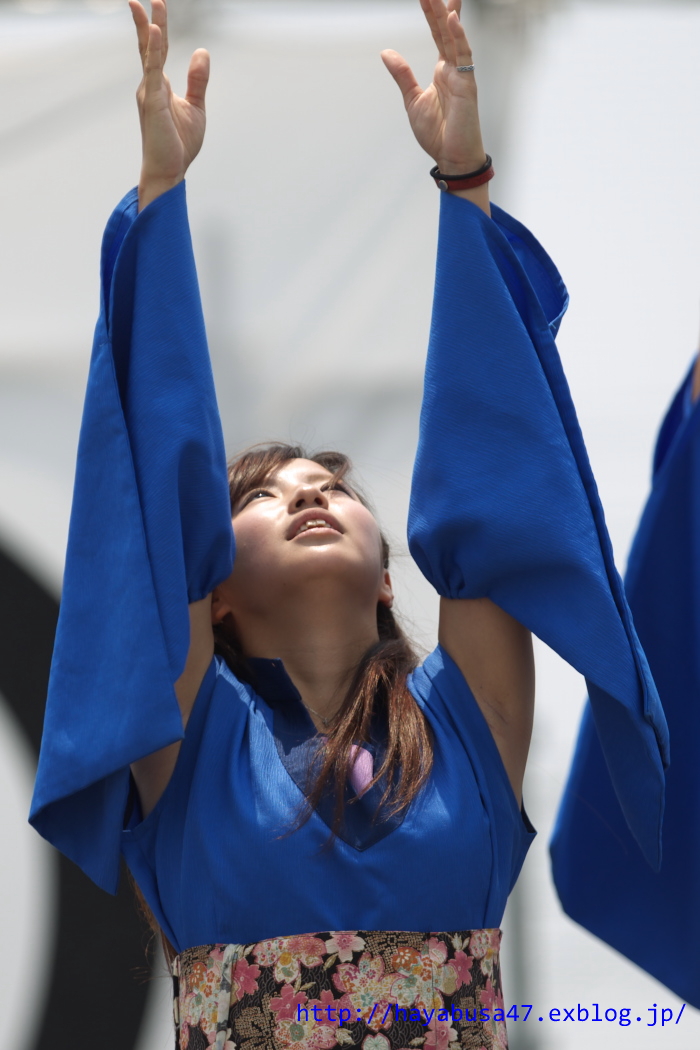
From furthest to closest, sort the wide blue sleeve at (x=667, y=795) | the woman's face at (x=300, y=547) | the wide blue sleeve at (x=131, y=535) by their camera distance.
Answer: the wide blue sleeve at (x=667, y=795)
the woman's face at (x=300, y=547)
the wide blue sleeve at (x=131, y=535)

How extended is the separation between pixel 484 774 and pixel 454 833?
0.08 m

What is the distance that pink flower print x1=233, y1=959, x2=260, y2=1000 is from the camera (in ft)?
3.20

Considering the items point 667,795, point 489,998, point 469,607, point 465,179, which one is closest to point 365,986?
point 489,998

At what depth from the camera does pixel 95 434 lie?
1.04 m

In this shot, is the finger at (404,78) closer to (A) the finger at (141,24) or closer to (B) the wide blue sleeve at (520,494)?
(B) the wide blue sleeve at (520,494)

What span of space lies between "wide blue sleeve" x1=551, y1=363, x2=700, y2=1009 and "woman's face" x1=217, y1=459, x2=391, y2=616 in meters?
0.32

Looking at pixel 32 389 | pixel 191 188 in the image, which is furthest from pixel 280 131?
pixel 32 389

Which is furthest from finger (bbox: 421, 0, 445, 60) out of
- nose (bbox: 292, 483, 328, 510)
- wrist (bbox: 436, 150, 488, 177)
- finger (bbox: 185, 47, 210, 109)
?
nose (bbox: 292, 483, 328, 510)

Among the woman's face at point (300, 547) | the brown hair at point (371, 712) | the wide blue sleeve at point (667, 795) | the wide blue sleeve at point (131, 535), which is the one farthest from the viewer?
the wide blue sleeve at point (667, 795)

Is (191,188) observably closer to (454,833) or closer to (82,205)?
(82,205)

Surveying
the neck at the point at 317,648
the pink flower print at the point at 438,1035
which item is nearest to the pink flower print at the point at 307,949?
the pink flower print at the point at 438,1035

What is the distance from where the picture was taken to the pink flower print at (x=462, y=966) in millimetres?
1000

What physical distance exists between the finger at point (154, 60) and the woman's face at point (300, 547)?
424 millimetres

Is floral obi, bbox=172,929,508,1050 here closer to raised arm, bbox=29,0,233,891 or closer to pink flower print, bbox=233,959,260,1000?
pink flower print, bbox=233,959,260,1000
